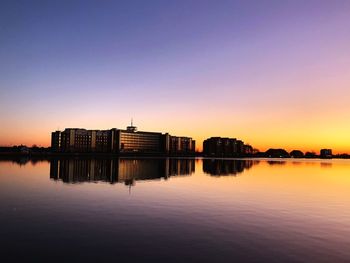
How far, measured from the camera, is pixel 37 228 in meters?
26.6

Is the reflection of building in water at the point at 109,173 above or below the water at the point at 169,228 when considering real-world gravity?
above

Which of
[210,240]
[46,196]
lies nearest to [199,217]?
[210,240]

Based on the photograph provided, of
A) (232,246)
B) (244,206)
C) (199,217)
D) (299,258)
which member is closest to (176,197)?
(244,206)

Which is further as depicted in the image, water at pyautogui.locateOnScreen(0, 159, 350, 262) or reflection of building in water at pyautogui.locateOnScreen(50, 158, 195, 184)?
reflection of building in water at pyautogui.locateOnScreen(50, 158, 195, 184)

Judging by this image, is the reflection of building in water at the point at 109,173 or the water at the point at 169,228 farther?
the reflection of building in water at the point at 109,173

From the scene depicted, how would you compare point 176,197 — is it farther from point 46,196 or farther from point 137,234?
point 137,234

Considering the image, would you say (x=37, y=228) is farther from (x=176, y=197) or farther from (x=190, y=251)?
(x=176, y=197)

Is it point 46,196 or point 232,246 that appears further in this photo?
point 46,196

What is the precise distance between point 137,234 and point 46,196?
23.4 metres

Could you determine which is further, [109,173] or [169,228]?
[109,173]

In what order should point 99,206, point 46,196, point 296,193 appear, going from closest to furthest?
point 99,206 → point 46,196 → point 296,193

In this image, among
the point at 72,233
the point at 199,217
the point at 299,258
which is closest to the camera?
the point at 299,258

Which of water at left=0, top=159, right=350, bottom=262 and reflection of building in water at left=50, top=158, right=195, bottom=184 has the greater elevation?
reflection of building in water at left=50, top=158, right=195, bottom=184

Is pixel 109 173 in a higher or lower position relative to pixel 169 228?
higher
